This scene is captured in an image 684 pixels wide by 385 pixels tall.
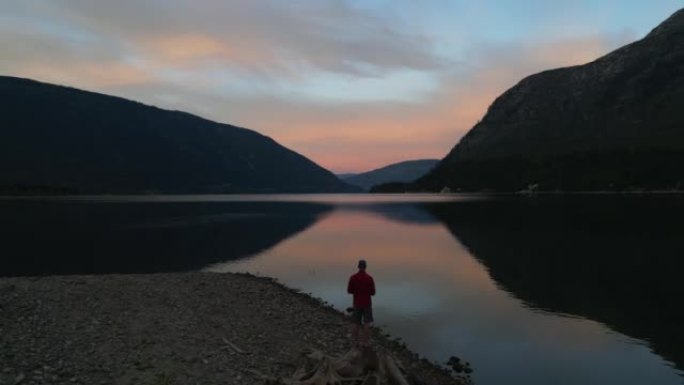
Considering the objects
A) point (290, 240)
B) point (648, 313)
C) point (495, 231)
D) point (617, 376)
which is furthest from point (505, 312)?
point (495, 231)

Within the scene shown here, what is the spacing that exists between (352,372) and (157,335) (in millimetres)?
8941

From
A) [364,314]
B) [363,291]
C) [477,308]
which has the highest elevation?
[363,291]

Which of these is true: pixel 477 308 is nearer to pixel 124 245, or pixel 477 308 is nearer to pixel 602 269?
pixel 602 269

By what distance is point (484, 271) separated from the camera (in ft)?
178

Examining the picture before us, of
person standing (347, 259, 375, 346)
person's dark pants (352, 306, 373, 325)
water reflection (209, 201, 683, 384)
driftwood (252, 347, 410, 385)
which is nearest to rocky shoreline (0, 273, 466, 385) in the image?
driftwood (252, 347, 410, 385)

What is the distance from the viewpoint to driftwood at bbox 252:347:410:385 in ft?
54.7

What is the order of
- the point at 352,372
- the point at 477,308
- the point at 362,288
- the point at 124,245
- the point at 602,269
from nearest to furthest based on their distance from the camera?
the point at 352,372 < the point at 362,288 < the point at 477,308 < the point at 602,269 < the point at 124,245

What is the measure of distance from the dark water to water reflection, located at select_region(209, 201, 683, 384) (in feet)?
0.39

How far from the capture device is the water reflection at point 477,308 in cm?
2572

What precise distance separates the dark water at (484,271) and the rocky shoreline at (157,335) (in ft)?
18.3

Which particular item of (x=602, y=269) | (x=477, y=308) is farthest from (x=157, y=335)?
(x=602, y=269)

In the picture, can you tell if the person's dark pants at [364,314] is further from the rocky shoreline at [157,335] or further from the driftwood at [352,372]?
the driftwood at [352,372]

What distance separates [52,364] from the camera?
58.3 ft

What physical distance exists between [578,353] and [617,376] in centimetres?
321
